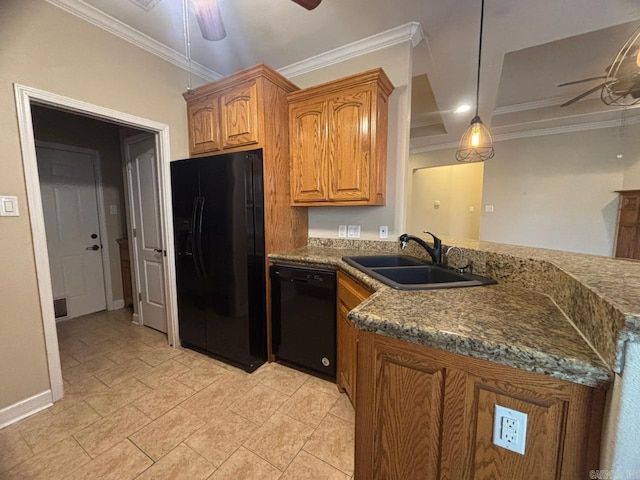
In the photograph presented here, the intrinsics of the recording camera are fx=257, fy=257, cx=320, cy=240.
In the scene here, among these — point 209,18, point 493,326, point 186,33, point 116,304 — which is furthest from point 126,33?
point 116,304

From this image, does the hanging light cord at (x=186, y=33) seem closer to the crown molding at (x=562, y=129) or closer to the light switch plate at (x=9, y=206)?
the light switch plate at (x=9, y=206)

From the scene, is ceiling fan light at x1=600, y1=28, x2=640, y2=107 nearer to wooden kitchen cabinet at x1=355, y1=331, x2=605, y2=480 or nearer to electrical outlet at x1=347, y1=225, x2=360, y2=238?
electrical outlet at x1=347, y1=225, x2=360, y2=238

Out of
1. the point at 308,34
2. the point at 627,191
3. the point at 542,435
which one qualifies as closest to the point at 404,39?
the point at 308,34

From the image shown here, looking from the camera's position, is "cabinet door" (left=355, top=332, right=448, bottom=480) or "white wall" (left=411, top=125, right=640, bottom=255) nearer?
"cabinet door" (left=355, top=332, right=448, bottom=480)

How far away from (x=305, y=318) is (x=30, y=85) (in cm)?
231

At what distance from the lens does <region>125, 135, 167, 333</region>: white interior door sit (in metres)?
2.54

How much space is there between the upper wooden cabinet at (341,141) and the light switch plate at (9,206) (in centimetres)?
178

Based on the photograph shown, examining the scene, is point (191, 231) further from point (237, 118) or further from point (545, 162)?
point (545, 162)

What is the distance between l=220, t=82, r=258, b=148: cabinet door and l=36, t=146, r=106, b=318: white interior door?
2.32 meters

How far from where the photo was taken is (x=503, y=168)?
4660mm

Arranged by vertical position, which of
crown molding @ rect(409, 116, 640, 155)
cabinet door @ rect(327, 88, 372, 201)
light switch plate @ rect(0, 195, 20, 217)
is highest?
crown molding @ rect(409, 116, 640, 155)

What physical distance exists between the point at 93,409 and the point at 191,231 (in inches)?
52.2

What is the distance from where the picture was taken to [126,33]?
1968 millimetres

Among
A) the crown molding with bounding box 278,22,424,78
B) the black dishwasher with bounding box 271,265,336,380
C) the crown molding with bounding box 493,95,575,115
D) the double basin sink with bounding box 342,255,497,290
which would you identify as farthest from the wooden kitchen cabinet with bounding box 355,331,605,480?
the crown molding with bounding box 493,95,575,115
